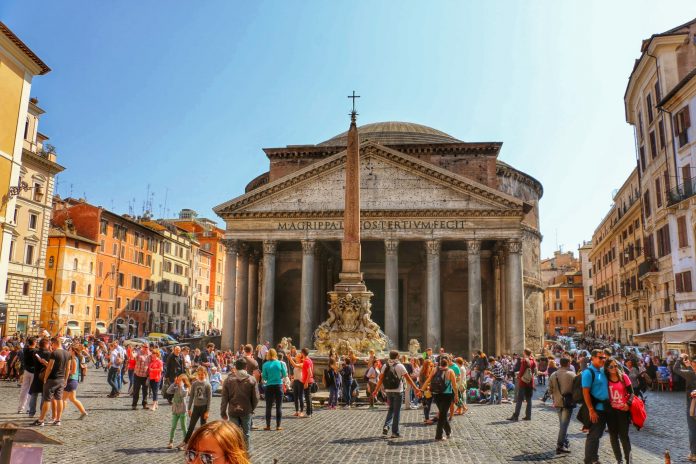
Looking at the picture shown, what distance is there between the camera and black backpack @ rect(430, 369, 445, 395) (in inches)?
324

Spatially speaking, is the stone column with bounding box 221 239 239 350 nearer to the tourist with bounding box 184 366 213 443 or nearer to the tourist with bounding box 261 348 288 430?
the tourist with bounding box 261 348 288 430

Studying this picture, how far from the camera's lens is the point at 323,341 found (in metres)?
13.3

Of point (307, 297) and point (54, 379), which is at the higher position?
point (307, 297)

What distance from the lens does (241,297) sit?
30.2m

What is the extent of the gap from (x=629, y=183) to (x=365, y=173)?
19673 millimetres

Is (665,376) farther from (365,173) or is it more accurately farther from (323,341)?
(365,173)

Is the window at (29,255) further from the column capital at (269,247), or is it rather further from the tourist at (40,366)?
the tourist at (40,366)

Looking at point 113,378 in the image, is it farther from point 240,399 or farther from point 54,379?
point 240,399

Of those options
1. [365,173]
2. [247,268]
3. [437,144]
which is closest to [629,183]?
[437,144]

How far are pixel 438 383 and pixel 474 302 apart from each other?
20375 mm

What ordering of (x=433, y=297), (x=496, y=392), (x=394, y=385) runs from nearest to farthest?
(x=394, y=385), (x=496, y=392), (x=433, y=297)

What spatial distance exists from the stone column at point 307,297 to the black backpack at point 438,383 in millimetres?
19846

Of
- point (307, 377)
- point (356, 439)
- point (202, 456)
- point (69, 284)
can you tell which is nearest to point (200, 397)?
point (356, 439)

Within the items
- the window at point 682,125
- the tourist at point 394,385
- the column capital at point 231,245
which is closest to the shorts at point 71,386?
the tourist at point 394,385
